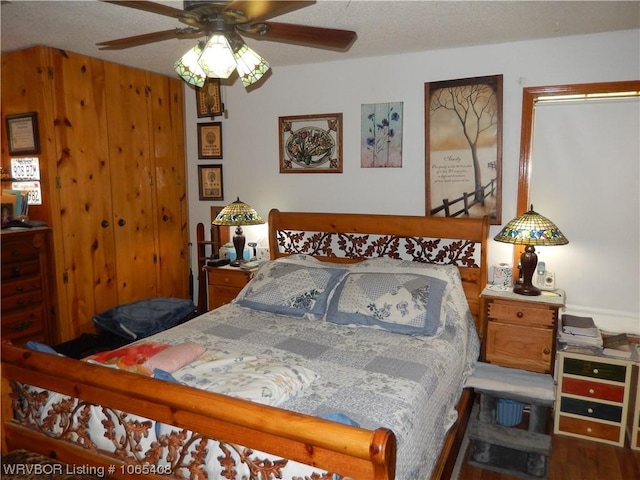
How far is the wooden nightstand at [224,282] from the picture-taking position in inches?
137

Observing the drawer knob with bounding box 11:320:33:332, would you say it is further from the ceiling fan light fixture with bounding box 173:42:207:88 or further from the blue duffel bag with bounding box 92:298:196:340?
the ceiling fan light fixture with bounding box 173:42:207:88

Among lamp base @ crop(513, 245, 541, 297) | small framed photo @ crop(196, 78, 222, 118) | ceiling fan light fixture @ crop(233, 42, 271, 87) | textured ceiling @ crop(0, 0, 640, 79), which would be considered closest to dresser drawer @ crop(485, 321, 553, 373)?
lamp base @ crop(513, 245, 541, 297)

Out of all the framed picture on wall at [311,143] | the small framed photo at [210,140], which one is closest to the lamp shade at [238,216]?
the framed picture on wall at [311,143]

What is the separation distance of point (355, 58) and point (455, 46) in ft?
2.33

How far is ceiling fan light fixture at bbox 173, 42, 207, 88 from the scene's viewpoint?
196 cm

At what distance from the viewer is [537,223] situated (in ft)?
8.57

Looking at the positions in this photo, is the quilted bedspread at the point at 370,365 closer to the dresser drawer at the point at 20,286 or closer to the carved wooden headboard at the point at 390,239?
the carved wooden headboard at the point at 390,239

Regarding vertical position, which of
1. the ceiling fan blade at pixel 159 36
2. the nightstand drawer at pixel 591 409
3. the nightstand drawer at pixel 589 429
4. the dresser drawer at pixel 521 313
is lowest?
the nightstand drawer at pixel 589 429

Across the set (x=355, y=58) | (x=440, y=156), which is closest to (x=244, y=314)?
(x=440, y=156)

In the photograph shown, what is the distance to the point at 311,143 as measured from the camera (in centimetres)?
351

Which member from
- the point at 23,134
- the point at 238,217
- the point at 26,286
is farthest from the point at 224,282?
the point at 23,134

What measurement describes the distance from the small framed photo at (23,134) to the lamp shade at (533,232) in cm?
316

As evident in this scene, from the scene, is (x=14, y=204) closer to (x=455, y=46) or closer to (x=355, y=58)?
(x=355, y=58)

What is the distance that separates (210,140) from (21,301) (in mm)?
1891
